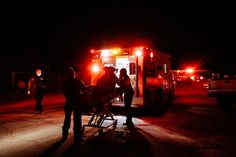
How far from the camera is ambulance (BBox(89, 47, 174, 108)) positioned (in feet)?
37.6

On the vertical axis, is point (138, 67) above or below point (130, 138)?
above

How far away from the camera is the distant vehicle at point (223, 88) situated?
14578 millimetres

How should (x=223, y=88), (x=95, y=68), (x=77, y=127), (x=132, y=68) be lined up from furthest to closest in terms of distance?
(x=223, y=88), (x=95, y=68), (x=132, y=68), (x=77, y=127)

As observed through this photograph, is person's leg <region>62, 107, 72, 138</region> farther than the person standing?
No

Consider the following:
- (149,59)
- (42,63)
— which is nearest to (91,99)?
(149,59)

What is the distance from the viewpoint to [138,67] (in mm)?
11516

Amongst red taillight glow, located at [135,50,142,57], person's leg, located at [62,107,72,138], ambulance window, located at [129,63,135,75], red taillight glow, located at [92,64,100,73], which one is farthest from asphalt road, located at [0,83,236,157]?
red taillight glow, located at [92,64,100,73]

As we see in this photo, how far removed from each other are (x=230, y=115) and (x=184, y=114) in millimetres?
1930

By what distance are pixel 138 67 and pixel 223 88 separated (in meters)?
6.11

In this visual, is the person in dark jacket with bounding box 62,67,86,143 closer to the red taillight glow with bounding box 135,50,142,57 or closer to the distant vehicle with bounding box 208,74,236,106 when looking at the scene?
the red taillight glow with bounding box 135,50,142,57

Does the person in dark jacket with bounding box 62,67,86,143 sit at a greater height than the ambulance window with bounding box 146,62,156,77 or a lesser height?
lesser

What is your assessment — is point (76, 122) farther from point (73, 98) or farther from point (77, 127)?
point (73, 98)

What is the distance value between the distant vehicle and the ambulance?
3.69 meters

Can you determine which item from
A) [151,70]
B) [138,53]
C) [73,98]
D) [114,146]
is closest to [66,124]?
[73,98]
